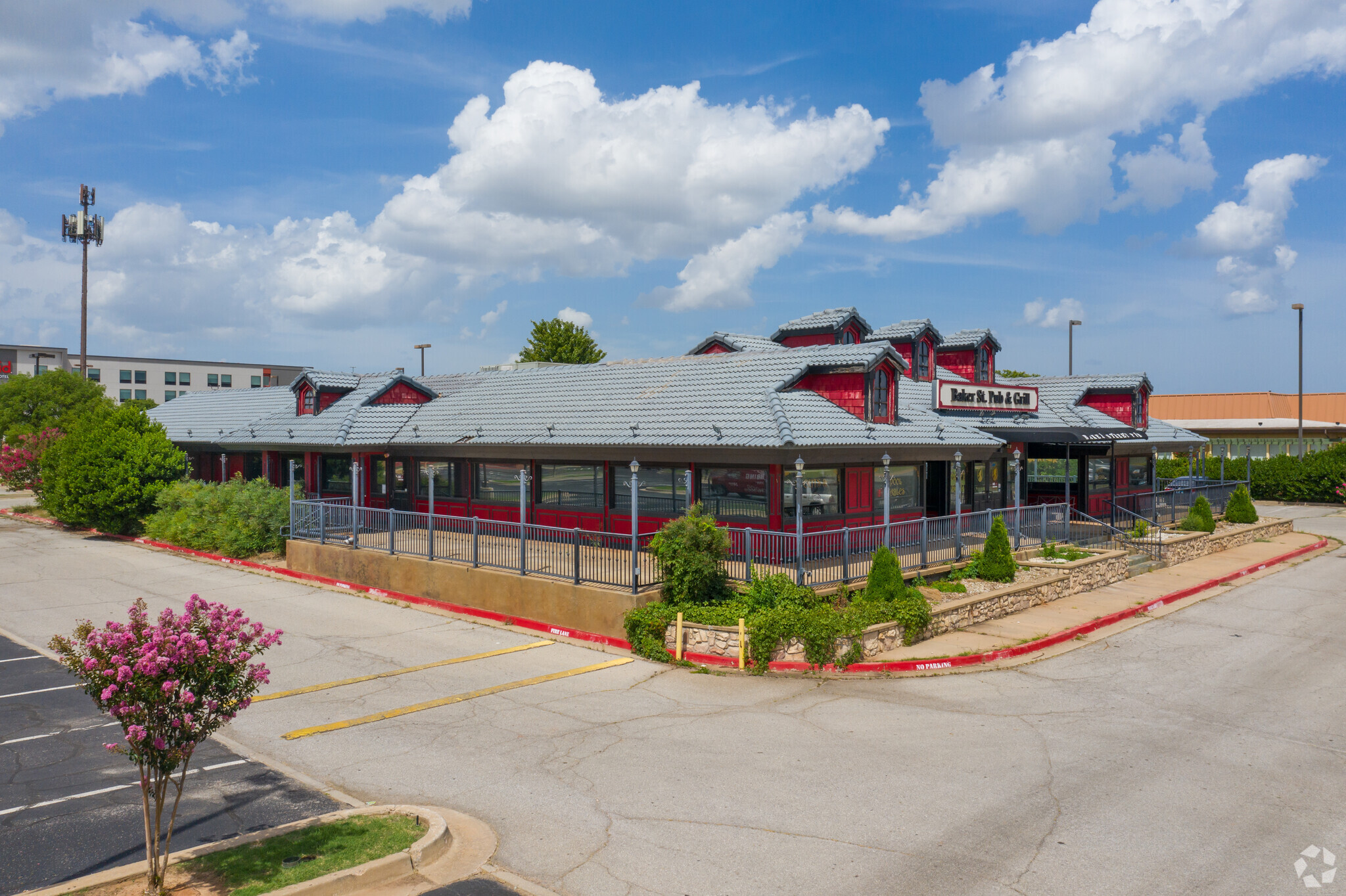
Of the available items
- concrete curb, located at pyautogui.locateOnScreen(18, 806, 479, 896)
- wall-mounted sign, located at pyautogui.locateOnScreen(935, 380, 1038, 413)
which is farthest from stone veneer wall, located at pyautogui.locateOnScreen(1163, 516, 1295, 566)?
concrete curb, located at pyautogui.locateOnScreen(18, 806, 479, 896)

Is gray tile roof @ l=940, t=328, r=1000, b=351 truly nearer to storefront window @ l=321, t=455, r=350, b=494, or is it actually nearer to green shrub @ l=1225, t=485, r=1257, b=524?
green shrub @ l=1225, t=485, r=1257, b=524

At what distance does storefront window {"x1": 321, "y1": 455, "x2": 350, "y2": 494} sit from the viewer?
31.8 meters

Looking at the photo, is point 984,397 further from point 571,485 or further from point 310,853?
point 310,853

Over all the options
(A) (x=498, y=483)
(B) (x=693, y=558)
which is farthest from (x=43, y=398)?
(B) (x=693, y=558)

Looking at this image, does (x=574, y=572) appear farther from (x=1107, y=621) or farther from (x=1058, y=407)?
(x=1058, y=407)

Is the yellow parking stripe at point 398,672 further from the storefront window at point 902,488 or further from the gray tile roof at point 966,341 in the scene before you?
the gray tile roof at point 966,341

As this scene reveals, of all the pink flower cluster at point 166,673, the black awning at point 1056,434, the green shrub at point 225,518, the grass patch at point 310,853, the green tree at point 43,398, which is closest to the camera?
the pink flower cluster at point 166,673

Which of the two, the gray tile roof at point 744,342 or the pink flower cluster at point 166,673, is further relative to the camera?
the gray tile roof at point 744,342

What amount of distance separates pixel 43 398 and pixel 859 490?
223 feet

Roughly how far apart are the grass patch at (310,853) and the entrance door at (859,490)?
50.0ft

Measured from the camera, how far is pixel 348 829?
27.7ft

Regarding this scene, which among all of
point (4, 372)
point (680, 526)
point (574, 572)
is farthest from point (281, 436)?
point (4, 372)

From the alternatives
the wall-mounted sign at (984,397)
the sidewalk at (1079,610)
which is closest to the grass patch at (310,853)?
the sidewalk at (1079,610)

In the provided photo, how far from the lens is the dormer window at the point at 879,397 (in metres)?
22.7
